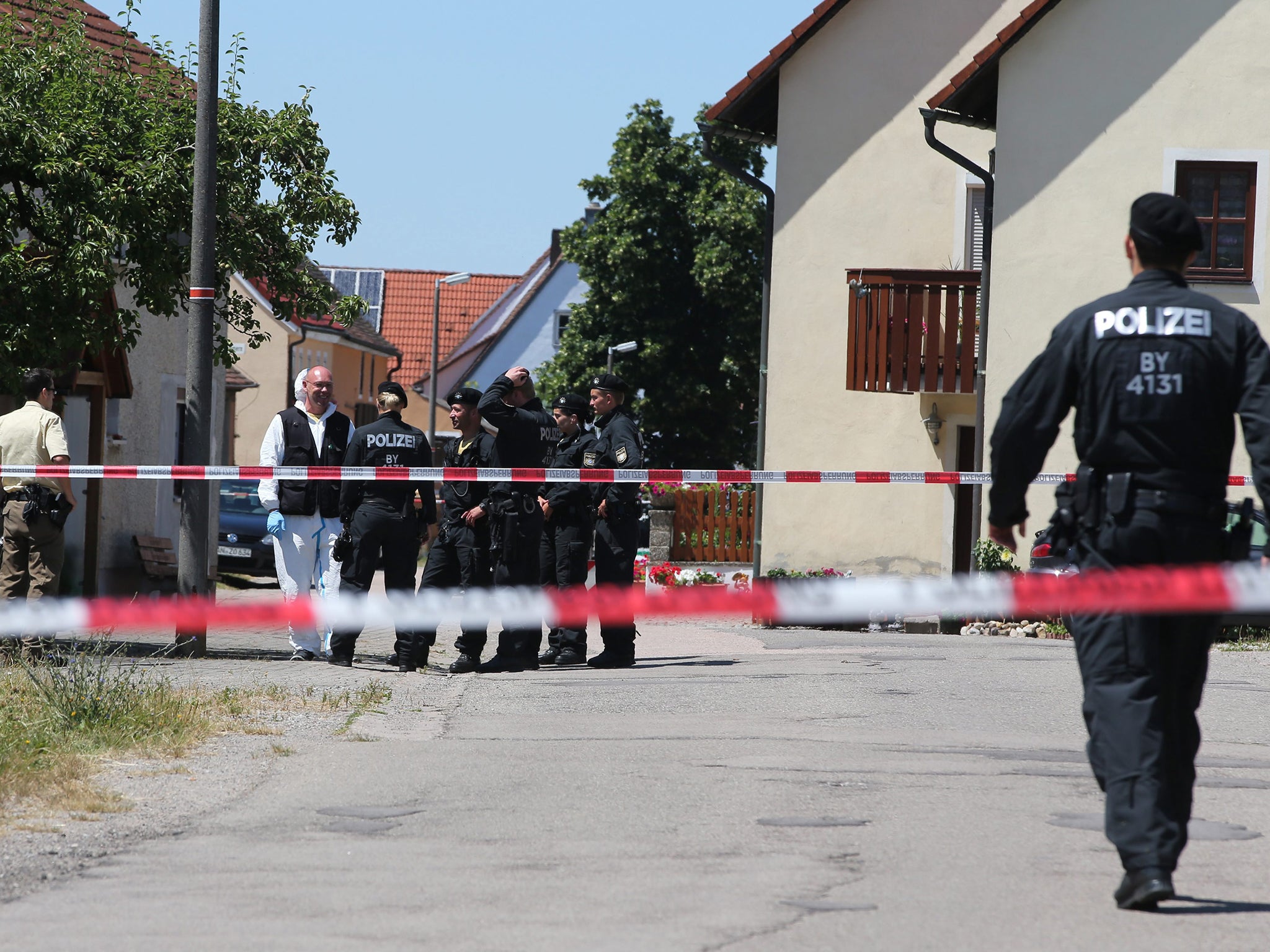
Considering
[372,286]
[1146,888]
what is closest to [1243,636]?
[1146,888]

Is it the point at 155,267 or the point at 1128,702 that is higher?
the point at 155,267

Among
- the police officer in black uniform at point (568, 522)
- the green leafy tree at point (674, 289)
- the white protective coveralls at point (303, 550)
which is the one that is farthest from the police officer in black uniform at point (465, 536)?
the green leafy tree at point (674, 289)

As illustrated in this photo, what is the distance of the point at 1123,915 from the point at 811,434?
1722 centimetres

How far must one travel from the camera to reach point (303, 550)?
41.0 feet

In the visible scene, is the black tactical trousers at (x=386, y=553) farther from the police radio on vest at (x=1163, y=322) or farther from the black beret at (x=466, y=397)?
the police radio on vest at (x=1163, y=322)

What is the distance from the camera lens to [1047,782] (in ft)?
23.7

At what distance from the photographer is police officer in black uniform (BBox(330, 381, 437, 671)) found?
11875mm

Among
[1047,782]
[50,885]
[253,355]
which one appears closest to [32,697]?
[50,885]

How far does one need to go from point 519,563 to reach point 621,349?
103ft

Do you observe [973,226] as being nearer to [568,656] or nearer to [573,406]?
[573,406]

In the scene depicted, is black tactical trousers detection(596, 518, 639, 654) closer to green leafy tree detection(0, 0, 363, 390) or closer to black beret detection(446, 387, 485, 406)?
black beret detection(446, 387, 485, 406)

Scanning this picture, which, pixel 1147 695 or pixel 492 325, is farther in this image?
pixel 492 325

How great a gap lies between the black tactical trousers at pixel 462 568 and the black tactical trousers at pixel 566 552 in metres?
0.58

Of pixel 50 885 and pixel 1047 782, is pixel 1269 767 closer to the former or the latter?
pixel 1047 782
